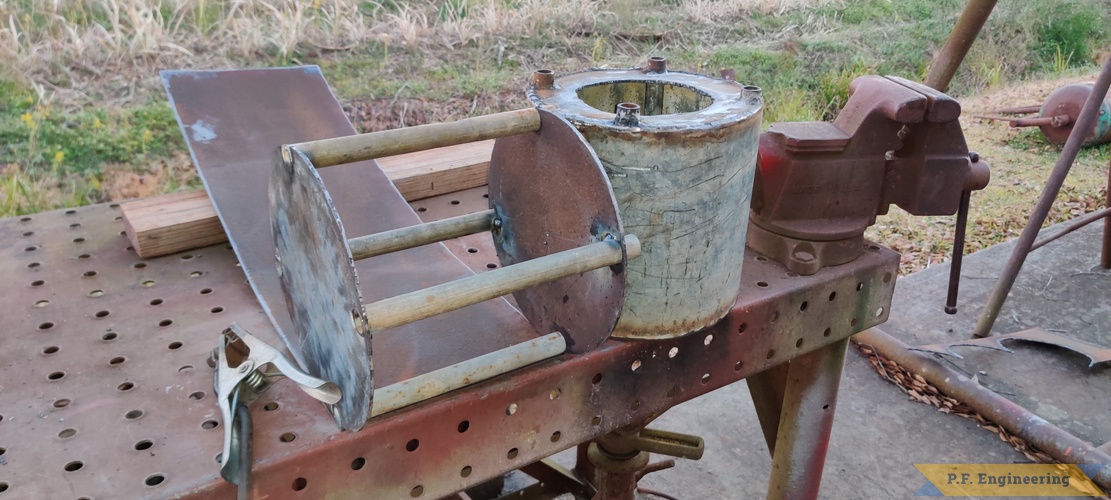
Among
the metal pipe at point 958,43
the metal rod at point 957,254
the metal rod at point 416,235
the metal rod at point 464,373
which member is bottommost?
the metal rod at point 957,254

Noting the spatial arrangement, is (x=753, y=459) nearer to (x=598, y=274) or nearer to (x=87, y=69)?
(x=598, y=274)

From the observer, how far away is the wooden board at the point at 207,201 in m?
1.30

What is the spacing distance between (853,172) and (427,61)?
3.54m

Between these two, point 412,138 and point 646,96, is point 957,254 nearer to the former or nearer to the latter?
point 646,96

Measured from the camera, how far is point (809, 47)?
570cm

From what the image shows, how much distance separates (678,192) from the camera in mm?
961

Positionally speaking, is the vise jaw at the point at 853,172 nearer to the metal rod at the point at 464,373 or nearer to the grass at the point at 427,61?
the metal rod at the point at 464,373

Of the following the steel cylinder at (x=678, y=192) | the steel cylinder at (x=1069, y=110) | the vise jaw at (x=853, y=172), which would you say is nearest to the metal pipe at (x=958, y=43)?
the vise jaw at (x=853, y=172)

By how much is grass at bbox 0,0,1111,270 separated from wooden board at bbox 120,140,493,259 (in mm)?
1560

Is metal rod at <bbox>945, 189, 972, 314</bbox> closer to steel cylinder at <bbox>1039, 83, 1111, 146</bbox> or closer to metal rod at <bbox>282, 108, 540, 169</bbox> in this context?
metal rod at <bbox>282, 108, 540, 169</bbox>

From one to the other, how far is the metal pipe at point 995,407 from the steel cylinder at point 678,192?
1.46 metres

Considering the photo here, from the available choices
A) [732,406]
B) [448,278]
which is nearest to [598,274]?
[448,278]

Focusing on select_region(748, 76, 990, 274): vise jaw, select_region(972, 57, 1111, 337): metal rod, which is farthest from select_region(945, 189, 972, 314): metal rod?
select_region(972, 57, 1111, 337): metal rod

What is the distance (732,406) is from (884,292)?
3.92ft
